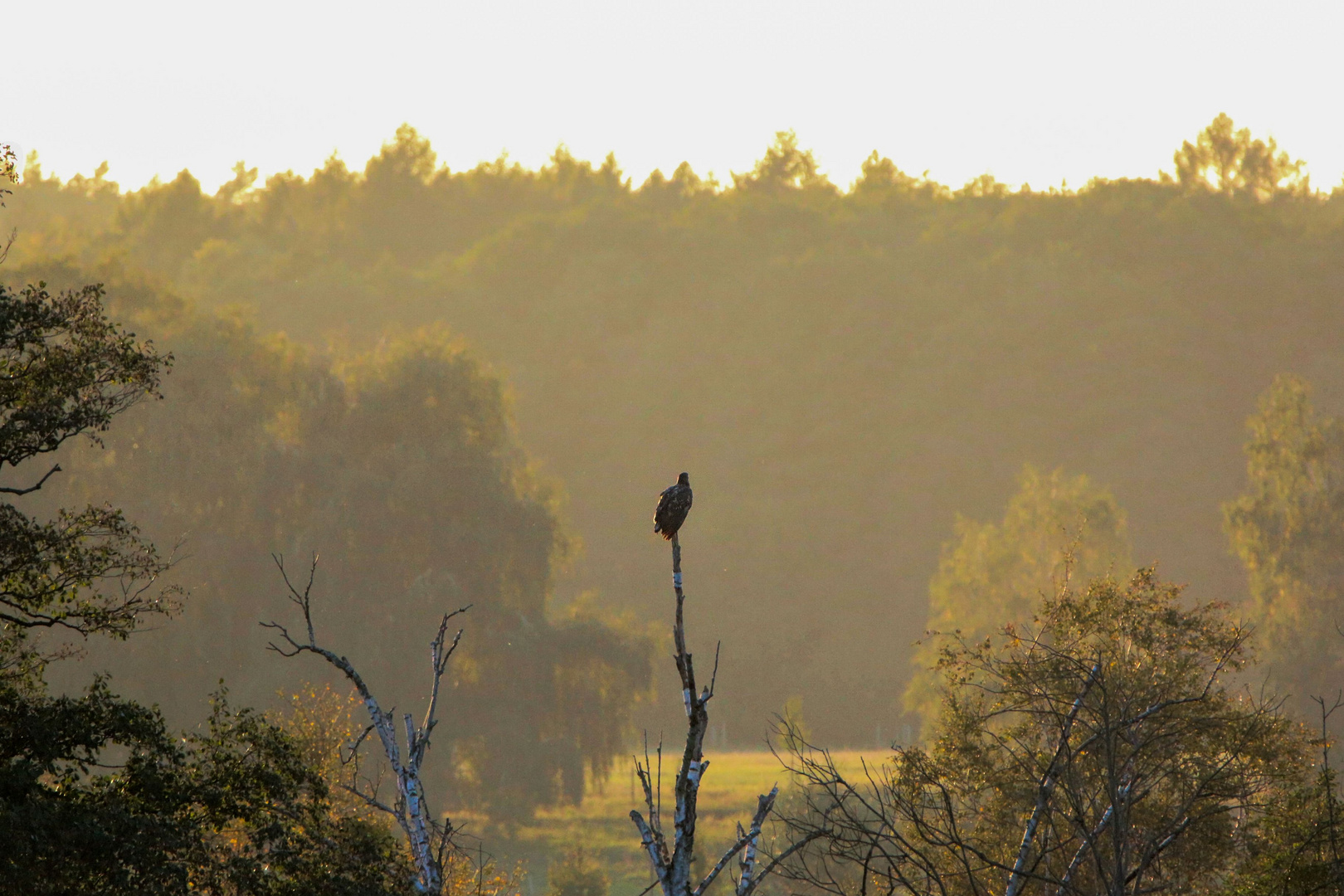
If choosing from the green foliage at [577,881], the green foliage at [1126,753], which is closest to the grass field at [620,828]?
the green foliage at [577,881]

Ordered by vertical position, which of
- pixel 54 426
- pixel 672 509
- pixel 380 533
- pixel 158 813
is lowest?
pixel 158 813

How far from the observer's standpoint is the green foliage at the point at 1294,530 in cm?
5697

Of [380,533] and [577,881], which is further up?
[380,533]

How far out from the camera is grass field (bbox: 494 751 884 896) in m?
41.9

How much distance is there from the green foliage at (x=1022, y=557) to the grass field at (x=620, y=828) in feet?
33.1

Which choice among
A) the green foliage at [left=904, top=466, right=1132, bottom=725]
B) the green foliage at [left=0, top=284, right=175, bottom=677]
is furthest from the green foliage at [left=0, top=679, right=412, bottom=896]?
the green foliage at [left=904, top=466, right=1132, bottom=725]

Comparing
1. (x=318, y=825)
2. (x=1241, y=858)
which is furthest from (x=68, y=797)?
(x=1241, y=858)

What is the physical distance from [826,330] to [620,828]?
278ft

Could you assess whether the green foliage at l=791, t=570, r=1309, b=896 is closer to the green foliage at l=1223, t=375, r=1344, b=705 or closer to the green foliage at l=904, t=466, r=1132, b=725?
the green foliage at l=1223, t=375, r=1344, b=705

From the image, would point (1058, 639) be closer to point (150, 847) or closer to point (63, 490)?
point (150, 847)

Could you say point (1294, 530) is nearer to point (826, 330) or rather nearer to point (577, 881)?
point (577, 881)

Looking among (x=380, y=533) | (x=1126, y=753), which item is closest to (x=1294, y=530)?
(x=380, y=533)

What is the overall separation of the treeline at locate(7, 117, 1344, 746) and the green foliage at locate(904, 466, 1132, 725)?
896 inches

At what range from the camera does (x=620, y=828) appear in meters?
49.2
